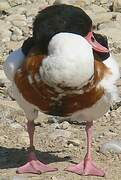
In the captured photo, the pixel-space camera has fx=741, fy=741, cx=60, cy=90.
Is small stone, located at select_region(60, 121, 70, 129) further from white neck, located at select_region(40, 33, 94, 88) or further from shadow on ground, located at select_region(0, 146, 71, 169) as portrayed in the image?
white neck, located at select_region(40, 33, 94, 88)

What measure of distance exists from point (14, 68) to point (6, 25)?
16.4 ft

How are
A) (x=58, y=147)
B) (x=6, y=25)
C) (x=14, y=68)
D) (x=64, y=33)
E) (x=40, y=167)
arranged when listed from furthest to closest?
1. (x=6, y=25)
2. (x=58, y=147)
3. (x=40, y=167)
4. (x=14, y=68)
5. (x=64, y=33)

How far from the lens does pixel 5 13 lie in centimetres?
1177

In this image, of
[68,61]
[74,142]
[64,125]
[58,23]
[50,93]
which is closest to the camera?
[68,61]

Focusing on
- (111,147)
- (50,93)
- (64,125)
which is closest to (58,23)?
(50,93)

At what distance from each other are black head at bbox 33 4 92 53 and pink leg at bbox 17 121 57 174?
3.36ft

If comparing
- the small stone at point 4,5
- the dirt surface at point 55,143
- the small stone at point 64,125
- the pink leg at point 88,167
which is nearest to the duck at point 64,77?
the pink leg at point 88,167

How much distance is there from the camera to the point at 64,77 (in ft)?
18.3

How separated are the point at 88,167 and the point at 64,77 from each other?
109 centimetres

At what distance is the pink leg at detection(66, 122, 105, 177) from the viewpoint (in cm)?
629

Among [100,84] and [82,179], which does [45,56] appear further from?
[82,179]

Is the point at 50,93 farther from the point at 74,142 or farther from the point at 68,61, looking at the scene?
the point at 74,142

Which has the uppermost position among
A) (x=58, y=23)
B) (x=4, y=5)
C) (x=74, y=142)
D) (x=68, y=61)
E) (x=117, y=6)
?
(x=58, y=23)

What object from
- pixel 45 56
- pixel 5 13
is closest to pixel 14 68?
pixel 45 56
